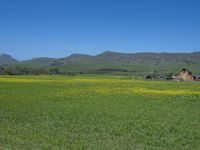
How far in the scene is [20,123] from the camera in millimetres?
18328

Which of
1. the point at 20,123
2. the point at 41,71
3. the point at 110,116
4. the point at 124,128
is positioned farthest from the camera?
the point at 41,71

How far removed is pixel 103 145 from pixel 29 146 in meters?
2.30

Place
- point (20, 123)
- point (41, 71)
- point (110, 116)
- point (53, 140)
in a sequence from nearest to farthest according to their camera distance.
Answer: point (53, 140) < point (20, 123) < point (110, 116) < point (41, 71)

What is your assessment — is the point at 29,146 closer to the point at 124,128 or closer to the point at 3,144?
the point at 3,144

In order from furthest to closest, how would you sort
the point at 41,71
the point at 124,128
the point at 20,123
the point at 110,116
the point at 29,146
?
the point at 41,71 < the point at 110,116 < the point at 20,123 < the point at 124,128 < the point at 29,146

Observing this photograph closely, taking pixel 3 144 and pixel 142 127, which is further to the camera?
pixel 142 127

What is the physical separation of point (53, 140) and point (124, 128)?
12.6ft

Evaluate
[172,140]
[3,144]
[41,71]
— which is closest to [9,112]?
[3,144]

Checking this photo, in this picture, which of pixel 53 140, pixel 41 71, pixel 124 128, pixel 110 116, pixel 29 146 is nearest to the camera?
pixel 29 146

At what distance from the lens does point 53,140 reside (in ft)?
47.0

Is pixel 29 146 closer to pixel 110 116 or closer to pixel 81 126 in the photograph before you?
pixel 81 126

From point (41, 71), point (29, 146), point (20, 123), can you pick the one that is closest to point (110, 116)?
point (20, 123)

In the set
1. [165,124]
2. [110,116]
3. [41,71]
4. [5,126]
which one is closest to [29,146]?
[5,126]

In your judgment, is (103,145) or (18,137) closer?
(103,145)
